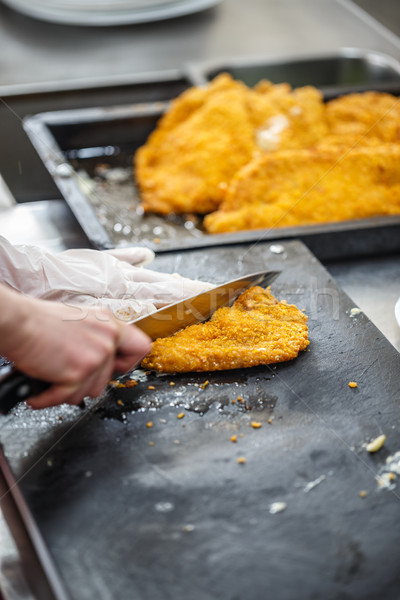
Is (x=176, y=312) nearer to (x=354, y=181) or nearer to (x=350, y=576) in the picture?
(x=350, y=576)

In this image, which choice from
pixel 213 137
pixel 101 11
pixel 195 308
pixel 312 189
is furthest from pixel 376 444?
pixel 101 11

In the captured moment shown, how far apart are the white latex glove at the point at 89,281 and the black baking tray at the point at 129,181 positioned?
0.91ft

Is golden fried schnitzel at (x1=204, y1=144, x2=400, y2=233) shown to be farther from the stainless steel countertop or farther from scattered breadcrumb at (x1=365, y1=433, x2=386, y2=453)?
scattered breadcrumb at (x1=365, y1=433, x2=386, y2=453)

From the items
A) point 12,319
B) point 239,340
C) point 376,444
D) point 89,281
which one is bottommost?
point 376,444

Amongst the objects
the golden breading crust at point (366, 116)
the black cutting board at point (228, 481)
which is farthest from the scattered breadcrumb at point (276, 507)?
the golden breading crust at point (366, 116)

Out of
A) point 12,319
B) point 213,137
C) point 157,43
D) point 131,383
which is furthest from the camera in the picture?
point 157,43

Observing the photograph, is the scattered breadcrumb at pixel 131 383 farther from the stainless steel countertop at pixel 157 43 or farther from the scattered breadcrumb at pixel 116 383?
the stainless steel countertop at pixel 157 43

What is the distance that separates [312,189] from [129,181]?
715mm

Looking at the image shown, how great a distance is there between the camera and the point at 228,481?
1.11 meters

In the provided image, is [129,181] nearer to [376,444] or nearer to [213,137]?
[213,137]

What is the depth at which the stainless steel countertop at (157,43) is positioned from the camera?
2484 mm

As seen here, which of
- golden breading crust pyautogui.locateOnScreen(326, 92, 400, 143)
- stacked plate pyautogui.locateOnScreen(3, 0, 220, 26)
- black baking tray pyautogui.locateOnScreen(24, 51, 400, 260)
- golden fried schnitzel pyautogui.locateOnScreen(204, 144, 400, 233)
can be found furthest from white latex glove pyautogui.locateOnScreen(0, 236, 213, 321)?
stacked plate pyautogui.locateOnScreen(3, 0, 220, 26)

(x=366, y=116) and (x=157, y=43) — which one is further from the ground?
(x=157, y=43)

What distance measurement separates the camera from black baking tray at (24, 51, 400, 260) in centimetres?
179
